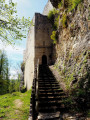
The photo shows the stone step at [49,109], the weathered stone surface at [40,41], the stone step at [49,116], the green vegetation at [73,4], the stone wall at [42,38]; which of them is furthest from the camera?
the stone wall at [42,38]

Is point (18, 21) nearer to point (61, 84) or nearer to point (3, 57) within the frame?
point (61, 84)

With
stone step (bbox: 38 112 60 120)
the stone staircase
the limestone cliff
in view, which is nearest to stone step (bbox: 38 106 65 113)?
the stone staircase

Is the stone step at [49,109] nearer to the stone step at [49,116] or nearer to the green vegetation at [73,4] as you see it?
the stone step at [49,116]

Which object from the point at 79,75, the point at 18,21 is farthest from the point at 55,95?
the point at 18,21

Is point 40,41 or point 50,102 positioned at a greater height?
point 40,41

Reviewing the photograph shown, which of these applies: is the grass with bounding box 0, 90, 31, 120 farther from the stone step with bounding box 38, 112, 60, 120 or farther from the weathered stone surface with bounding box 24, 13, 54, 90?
the weathered stone surface with bounding box 24, 13, 54, 90

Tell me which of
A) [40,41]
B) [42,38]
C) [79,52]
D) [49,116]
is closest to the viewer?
[49,116]

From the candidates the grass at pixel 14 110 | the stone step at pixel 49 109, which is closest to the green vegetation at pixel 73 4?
the stone step at pixel 49 109

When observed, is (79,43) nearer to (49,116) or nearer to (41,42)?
(49,116)

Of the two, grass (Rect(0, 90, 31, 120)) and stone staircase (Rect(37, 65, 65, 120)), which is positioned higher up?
stone staircase (Rect(37, 65, 65, 120))

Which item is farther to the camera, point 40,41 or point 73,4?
point 40,41

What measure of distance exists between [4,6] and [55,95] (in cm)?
642

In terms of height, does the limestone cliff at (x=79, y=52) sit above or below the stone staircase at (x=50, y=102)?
above

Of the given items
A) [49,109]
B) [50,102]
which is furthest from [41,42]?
[49,109]
